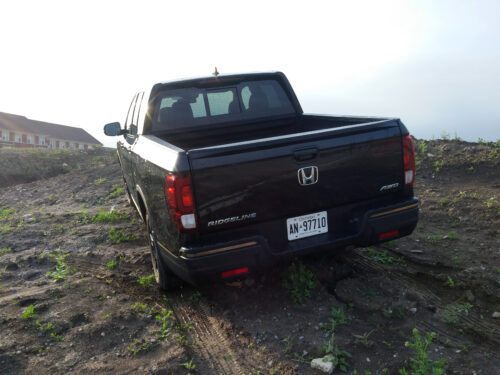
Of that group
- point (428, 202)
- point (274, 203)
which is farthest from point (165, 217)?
point (428, 202)

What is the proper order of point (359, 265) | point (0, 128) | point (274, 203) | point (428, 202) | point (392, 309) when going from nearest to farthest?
point (274, 203)
point (392, 309)
point (359, 265)
point (428, 202)
point (0, 128)

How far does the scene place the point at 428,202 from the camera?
6609 millimetres

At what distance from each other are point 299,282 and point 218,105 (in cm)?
226

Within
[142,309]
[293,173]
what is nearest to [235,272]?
[293,173]

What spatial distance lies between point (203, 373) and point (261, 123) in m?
3.01

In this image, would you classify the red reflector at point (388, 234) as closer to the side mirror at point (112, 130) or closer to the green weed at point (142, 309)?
the green weed at point (142, 309)

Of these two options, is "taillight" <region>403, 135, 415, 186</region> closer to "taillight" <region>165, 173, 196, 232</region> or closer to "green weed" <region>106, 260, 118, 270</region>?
"taillight" <region>165, 173, 196, 232</region>

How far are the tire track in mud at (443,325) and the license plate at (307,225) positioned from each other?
1127 mm

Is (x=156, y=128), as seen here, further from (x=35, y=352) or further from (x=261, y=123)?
(x=35, y=352)

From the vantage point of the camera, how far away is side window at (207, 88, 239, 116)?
5.05 m

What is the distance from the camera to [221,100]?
5.11 m

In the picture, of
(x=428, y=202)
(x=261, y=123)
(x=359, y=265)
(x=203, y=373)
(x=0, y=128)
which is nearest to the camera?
(x=203, y=373)

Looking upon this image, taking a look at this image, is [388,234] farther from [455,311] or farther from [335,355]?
[335,355]

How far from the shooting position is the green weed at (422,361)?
2918mm
